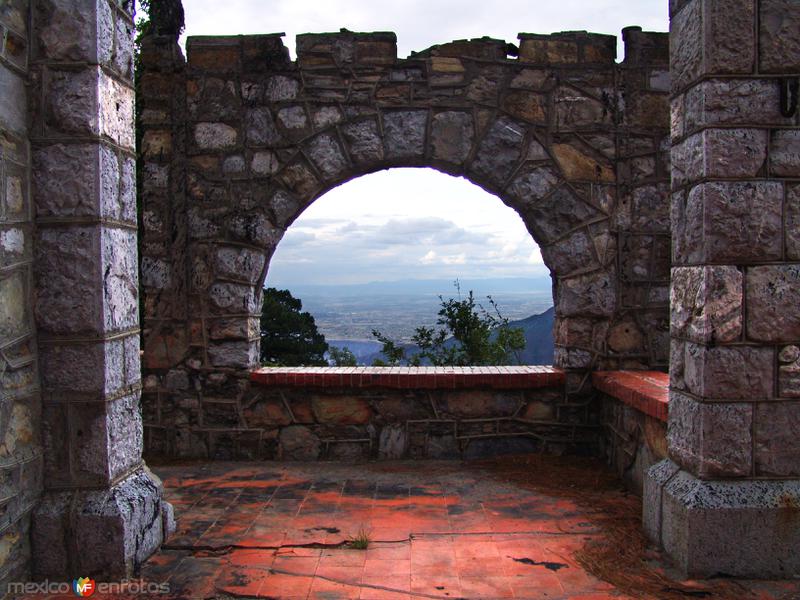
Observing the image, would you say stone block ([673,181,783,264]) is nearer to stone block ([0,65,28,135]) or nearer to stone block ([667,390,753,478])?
stone block ([667,390,753,478])

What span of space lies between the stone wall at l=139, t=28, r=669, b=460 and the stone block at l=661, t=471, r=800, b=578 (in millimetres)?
2039

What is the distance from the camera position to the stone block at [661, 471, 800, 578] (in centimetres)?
277

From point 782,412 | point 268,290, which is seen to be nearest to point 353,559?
point 782,412

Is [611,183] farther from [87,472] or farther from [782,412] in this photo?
[87,472]

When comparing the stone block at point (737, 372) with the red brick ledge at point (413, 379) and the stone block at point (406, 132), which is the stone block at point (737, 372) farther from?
the stone block at point (406, 132)

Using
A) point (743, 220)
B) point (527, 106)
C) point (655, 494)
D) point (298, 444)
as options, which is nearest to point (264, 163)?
point (527, 106)

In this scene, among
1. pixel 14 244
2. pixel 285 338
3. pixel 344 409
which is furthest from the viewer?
pixel 285 338

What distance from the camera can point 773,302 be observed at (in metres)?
2.78

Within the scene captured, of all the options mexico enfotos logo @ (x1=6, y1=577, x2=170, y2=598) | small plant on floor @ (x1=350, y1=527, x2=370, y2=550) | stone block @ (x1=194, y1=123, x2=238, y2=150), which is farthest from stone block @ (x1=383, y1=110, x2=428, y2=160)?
mexico enfotos logo @ (x1=6, y1=577, x2=170, y2=598)

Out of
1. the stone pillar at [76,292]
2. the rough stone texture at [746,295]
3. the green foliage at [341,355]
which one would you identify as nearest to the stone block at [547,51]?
the rough stone texture at [746,295]

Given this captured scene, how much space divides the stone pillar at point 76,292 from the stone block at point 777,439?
102 inches

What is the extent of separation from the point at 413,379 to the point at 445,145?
5.31 ft

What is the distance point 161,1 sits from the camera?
4.86 m

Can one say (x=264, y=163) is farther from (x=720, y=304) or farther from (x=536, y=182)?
(x=720, y=304)
